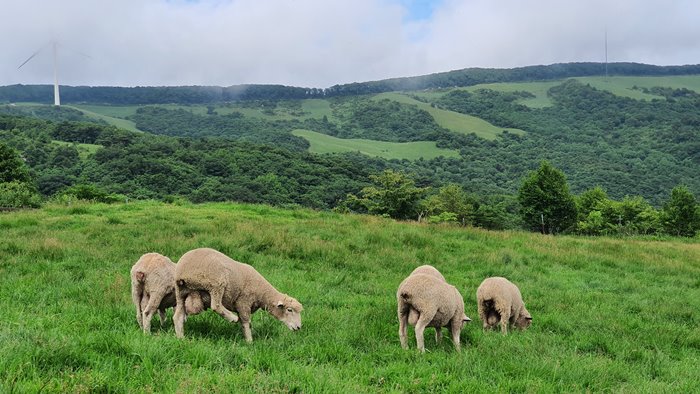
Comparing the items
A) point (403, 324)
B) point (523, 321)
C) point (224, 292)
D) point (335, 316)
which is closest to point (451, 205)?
point (523, 321)

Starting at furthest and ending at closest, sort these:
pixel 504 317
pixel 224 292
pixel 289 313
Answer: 1. pixel 504 317
2. pixel 289 313
3. pixel 224 292

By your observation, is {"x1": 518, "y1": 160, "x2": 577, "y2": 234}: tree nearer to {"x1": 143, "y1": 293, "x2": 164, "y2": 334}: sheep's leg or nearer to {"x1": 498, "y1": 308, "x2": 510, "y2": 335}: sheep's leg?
{"x1": 498, "y1": 308, "x2": 510, "y2": 335}: sheep's leg

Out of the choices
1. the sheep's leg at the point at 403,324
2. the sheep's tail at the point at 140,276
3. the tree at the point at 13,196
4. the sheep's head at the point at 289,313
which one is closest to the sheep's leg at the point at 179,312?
the sheep's tail at the point at 140,276

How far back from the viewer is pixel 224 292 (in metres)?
6.89

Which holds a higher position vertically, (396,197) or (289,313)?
(289,313)

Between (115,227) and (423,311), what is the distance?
13432 mm

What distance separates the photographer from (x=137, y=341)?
5605mm

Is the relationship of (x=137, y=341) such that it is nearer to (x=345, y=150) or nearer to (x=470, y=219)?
(x=470, y=219)

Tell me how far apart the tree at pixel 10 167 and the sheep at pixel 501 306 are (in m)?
57.5

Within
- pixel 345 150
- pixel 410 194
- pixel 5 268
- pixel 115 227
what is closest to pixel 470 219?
pixel 410 194

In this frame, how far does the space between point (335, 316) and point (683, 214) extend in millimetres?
68230

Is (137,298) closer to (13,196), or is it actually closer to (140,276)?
→ (140,276)

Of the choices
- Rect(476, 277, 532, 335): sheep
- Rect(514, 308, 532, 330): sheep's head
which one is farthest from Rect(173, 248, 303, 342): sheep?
Rect(514, 308, 532, 330): sheep's head

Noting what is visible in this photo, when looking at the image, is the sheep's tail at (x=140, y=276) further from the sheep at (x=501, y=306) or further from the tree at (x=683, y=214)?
the tree at (x=683, y=214)
